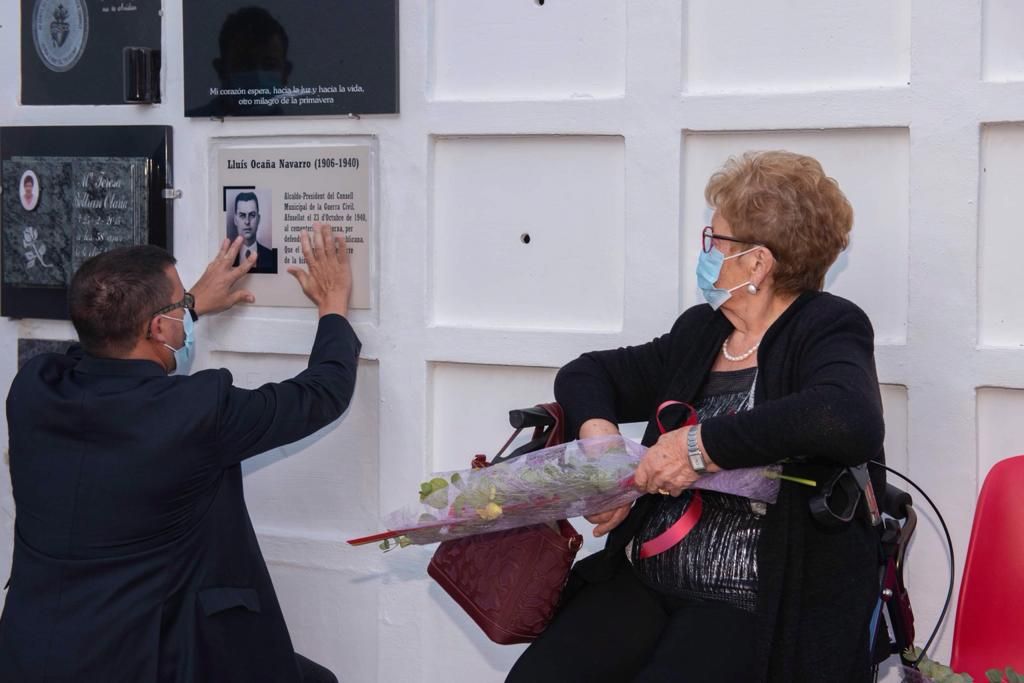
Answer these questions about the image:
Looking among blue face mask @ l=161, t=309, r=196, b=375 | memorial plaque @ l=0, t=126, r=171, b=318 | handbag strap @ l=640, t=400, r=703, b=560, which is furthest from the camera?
memorial plaque @ l=0, t=126, r=171, b=318

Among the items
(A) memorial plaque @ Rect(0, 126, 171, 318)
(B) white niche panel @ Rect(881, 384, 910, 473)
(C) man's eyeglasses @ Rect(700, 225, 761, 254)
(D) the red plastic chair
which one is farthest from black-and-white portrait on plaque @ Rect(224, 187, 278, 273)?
(D) the red plastic chair

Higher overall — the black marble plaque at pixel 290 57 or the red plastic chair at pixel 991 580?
the black marble plaque at pixel 290 57

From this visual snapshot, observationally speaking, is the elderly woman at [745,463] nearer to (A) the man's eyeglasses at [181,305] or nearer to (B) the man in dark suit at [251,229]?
(A) the man's eyeglasses at [181,305]

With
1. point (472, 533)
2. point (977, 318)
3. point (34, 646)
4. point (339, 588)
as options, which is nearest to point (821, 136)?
point (977, 318)

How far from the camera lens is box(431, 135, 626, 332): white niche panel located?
12.9 feet

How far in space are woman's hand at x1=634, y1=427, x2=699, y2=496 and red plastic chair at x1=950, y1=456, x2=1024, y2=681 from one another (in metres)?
0.78

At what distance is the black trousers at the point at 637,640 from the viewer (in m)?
2.91

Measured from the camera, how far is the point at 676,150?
376 centimetres

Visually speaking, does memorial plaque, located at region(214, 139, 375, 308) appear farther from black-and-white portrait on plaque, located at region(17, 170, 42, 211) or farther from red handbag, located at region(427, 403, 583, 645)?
red handbag, located at region(427, 403, 583, 645)

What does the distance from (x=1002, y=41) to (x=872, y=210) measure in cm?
54

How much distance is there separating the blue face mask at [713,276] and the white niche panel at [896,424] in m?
0.65

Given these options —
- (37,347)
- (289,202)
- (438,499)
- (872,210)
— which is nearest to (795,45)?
(872,210)

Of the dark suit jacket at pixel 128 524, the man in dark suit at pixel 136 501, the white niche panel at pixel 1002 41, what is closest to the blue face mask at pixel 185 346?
the man in dark suit at pixel 136 501

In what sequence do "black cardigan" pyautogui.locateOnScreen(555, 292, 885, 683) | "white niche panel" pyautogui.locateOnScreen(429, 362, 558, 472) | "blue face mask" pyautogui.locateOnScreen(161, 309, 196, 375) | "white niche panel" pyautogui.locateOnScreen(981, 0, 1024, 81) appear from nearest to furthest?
"black cardigan" pyautogui.locateOnScreen(555, 292, 885, 683)
"white niche panel" pyautogui.locateOnScreen(981, 0, 1024, 81)
"blue face mask" pyautogui.locateOnScreen(161, 309, 196, 375)
"white niche panel" pyautogui.locateOnScreen(429, 362, 558, 472)
